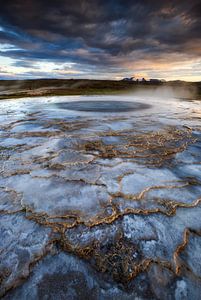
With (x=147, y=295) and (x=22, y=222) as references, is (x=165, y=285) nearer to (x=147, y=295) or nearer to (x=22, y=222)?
(x=147, y=295)

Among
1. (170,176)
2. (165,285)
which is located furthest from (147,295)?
(170,176)

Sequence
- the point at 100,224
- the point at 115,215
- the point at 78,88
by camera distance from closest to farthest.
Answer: the point at 100,224
the point at 115,215
the point at 78,88

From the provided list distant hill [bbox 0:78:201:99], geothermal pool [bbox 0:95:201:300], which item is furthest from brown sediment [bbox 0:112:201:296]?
distant hill [bbox 0:78:201:99]

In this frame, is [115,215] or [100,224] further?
[115,215]

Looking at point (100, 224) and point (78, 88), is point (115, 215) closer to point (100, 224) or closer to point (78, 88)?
point (100, 224)

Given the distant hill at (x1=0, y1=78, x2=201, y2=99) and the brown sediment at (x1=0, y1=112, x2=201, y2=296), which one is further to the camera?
the distant hill at (x1=0, y1=78, x2=201, y2=99)

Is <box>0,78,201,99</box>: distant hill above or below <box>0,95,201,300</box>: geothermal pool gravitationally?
below

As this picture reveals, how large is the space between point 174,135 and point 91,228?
344cm

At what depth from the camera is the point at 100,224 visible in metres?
1.65

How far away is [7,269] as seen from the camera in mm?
1290

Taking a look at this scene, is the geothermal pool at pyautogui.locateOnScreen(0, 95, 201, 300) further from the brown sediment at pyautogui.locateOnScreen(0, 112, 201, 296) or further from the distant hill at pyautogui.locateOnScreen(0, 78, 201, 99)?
the distant hill at pyautogui.locateOnScreen(0, 78, 201, 99)

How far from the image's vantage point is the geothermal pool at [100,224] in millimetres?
1217

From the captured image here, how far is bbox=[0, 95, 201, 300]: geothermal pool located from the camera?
1.22 meters

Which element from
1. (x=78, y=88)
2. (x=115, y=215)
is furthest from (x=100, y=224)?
(x=78, y=88)
